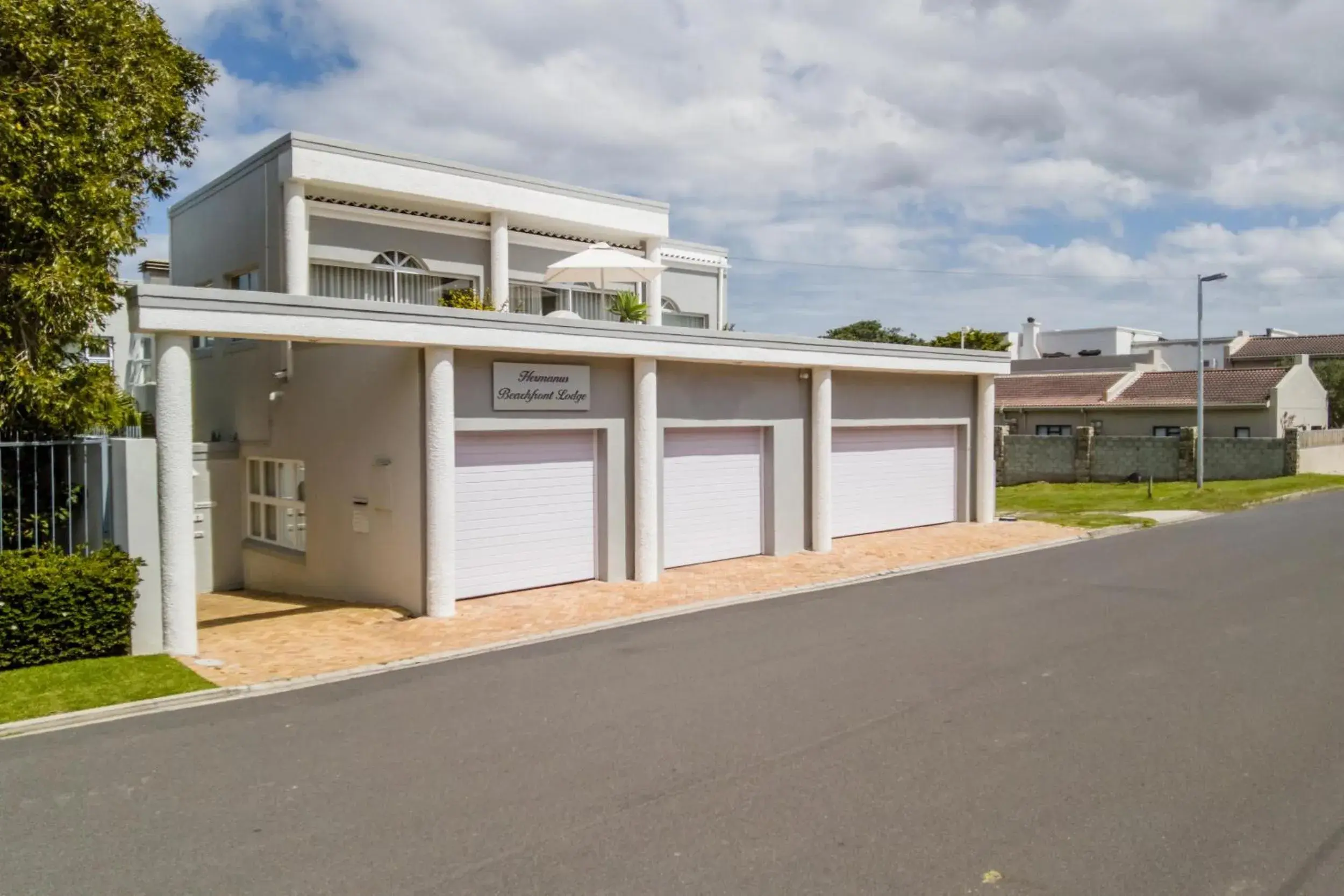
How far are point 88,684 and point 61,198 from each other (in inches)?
206

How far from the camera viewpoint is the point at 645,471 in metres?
14.8

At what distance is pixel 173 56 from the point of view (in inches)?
551

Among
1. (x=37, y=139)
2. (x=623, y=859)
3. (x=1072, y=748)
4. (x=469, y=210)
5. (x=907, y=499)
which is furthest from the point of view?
(x=907, y=499)

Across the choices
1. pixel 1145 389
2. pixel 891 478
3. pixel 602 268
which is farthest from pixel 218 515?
pixel 1145 389

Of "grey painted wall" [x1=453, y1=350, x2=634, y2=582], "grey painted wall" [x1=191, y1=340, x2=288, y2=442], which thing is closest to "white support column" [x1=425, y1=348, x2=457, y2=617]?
"grey painted wall" [x1=453, y1=350, x2=634, y2=582]

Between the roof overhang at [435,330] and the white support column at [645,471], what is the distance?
392mm

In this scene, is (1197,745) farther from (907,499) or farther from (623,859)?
(907,499)

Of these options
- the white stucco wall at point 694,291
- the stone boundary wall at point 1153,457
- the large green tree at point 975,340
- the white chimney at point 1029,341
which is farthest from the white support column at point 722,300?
the white chimney at point 1029,341

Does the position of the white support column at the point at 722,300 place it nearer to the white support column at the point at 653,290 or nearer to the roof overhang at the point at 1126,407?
the white support column at the point at 653,290

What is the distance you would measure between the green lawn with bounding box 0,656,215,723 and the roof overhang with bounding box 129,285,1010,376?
3348mm

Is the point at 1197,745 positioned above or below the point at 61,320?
below

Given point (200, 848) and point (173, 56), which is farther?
point (173, 56)

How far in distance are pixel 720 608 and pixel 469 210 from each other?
985 centimetres

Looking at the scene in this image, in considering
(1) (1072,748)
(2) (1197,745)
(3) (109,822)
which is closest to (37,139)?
(3) (109,822)
